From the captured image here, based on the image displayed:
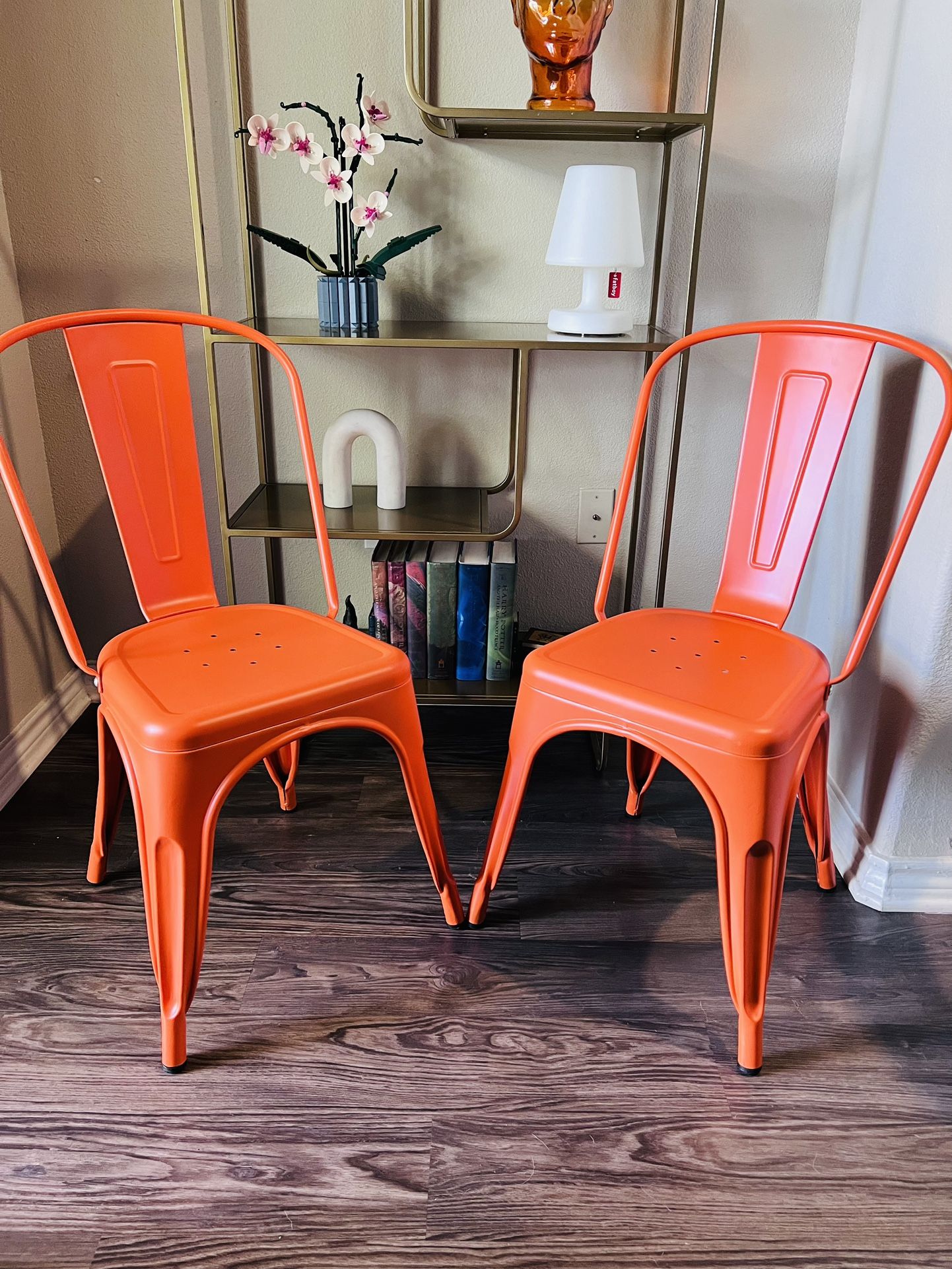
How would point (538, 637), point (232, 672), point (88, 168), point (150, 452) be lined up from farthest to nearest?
1. point (538, 637)
2. point (88, 168)
3. point (150, 452)
4. point (232, 672)

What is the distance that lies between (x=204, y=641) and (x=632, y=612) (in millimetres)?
643

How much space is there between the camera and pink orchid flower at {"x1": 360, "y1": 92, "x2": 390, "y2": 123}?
1510 millimetres

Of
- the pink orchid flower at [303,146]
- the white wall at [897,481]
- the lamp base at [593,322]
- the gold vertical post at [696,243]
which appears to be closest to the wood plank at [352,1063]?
the white wall at [897,481]

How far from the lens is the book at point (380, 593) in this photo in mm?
1706

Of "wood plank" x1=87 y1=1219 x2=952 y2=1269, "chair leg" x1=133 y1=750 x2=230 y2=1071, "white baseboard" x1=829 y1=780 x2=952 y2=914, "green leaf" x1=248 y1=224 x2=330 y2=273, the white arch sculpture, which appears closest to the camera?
"wood plank" x1=87 y1=1219 x2=952 y2=1269

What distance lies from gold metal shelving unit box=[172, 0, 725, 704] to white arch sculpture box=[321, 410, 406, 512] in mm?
31

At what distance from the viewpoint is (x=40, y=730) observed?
1.83 meters

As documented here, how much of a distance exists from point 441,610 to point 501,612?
113mm

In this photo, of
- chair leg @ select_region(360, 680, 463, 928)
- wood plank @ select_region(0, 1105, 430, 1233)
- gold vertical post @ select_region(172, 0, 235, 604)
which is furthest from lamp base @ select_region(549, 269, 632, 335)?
wood plank @ select_region(0, 1105, 430, 1233)

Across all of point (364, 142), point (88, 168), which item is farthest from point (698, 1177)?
point (88, 168)

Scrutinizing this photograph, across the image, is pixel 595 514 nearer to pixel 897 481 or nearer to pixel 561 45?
pixel 897 481

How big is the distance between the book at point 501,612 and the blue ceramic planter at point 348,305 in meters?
0.46

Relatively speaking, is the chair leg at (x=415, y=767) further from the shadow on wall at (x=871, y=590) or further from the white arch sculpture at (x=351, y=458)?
the shadow on wall at (x=871, y=590)

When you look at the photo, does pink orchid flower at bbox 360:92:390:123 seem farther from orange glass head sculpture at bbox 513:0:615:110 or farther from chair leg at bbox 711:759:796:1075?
chair leg at bbox 711:759:796:1075
